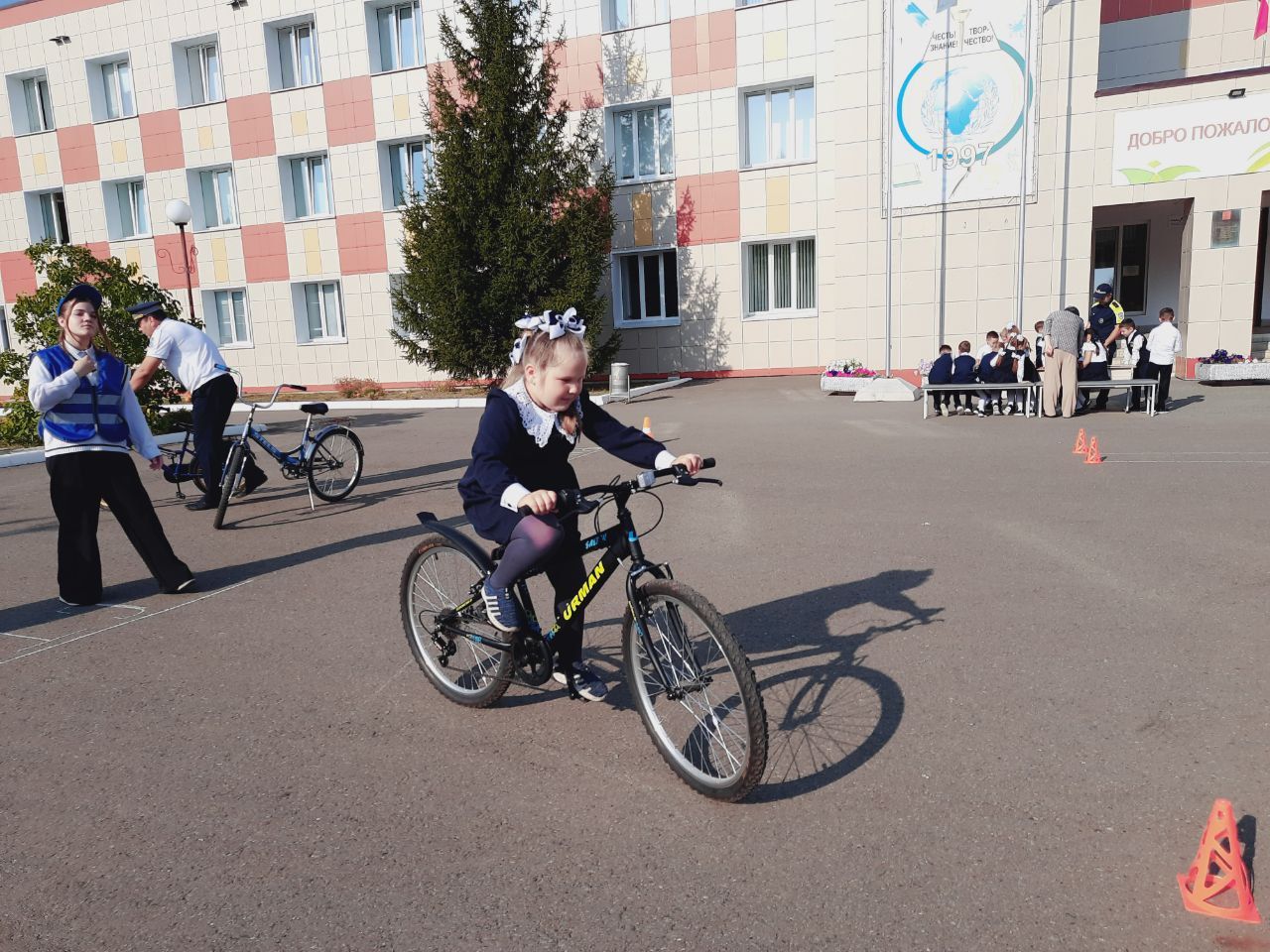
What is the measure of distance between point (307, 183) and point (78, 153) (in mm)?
8546

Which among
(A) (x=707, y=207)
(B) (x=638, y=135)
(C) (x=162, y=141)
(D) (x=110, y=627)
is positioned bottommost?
(D) (x=110, y=627)

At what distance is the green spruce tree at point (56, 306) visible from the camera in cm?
1250

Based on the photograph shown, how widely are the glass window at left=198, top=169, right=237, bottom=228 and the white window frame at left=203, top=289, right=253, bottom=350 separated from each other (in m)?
2.09

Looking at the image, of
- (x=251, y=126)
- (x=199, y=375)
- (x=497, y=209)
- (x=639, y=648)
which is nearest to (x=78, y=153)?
(x=251, y=126)

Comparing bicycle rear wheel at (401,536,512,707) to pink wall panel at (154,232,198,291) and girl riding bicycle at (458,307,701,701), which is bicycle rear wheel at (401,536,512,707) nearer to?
girl riding bicycle at (458,307,701,701)

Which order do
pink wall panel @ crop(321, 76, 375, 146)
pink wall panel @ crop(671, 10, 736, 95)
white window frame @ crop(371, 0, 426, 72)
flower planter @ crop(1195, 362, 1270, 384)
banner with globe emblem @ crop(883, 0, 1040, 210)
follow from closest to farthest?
flower planter @ crop(1195, 362, 1270, 384) < banner with globe emblem @ crop(883, 0, 1040, 210) < pink wall panel @ crop(671, 10, 736, 95) < white window frame @ crop(371, 0, 426, 72) < pink wall panel @ crop(321, 76, 375, 146)

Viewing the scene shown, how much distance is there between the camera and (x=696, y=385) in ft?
69.5

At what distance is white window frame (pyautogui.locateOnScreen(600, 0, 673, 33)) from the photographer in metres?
21.8

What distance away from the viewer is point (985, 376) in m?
14.3

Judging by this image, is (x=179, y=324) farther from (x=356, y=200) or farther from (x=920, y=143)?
(x=356, y=200)

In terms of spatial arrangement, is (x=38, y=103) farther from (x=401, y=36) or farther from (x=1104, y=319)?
(x=1104, y=319)

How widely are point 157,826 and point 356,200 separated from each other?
2453 centimetres

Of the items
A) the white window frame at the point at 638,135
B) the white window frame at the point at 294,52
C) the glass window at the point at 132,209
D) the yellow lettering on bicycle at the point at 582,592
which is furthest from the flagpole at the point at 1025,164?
the glass window at the point at 132,209

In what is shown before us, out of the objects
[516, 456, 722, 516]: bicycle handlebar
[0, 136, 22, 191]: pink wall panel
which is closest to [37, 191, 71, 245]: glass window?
[0, 136, 22, 191]: pink wall panel
